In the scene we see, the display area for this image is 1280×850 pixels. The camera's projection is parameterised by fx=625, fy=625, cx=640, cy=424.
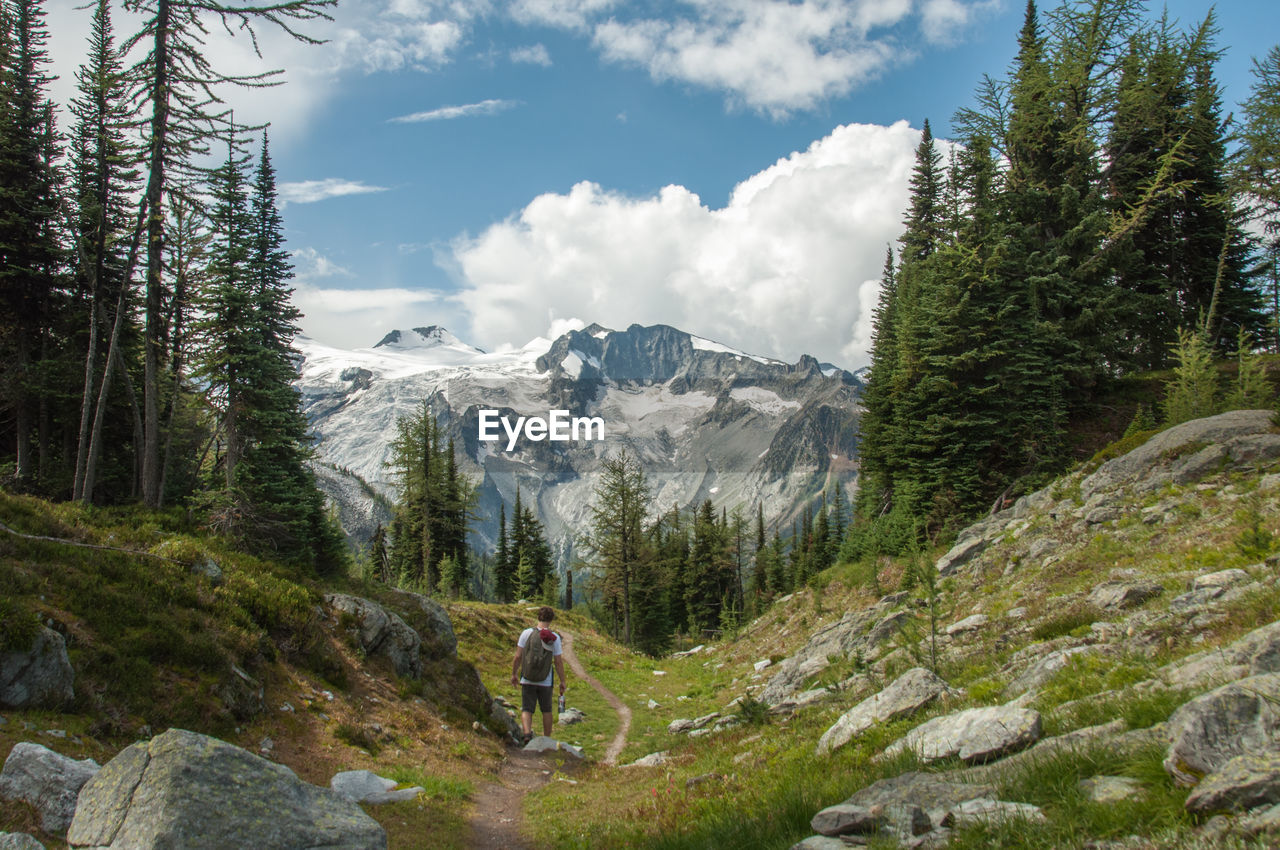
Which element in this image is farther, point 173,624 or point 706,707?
point 706,707

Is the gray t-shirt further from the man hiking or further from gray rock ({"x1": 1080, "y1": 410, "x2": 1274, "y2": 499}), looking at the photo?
gray rock ({"x1": 1080, "y1": 410, "x2": 1274, "y2": 499})

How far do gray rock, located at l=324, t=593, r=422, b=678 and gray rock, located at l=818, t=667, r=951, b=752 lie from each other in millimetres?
11307

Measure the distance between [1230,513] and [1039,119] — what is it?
27.5 meters

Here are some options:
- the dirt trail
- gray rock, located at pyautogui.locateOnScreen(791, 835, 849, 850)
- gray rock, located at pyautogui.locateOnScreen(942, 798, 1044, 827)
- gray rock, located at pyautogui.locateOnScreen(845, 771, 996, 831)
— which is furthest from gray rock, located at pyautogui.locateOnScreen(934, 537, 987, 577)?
gray rock, located at pyautogui.locateOnScreen(791, 835, 849, 850)

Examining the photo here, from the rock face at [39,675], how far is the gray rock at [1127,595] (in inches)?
579

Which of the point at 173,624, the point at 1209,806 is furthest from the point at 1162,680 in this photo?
the point at 173,624

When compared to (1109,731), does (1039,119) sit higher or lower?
higher

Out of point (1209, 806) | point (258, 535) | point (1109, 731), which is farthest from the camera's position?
point (258, 535)

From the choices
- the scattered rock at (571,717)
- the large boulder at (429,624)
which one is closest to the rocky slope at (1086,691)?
the scattered rock at (571,717)

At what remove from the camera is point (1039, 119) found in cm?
3162

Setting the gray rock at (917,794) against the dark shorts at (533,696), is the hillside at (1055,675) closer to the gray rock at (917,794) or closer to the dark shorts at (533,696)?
the gray rock at (917,794)

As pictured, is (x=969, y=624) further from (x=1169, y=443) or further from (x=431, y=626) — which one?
(x=431, y=626)

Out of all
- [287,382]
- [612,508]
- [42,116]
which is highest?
[42,116]

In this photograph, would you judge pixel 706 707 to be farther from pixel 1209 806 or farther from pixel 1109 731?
pixel 1209 806
